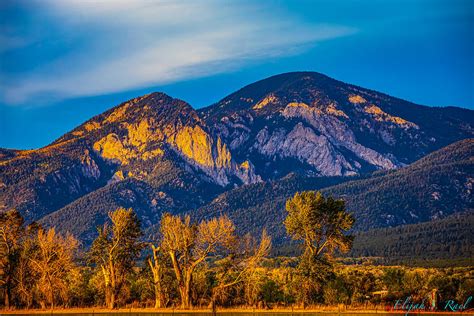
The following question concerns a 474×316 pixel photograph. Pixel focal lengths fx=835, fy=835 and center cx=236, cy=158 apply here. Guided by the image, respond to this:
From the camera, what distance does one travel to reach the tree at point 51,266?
9266cm

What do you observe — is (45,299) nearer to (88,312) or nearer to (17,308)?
(17,308)

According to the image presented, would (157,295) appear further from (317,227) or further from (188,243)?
(317,227)

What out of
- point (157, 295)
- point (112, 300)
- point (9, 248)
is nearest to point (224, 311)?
point (157, 295)

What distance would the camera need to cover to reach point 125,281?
9438 cm

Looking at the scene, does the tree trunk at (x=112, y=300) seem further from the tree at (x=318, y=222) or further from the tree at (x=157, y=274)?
the tree at (x=318, y=222)

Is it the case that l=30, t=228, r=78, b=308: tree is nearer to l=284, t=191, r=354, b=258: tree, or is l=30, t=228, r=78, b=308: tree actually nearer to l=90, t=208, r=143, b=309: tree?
l=90, t=208, r=143, b=309: tree

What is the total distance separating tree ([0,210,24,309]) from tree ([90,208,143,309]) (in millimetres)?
9083

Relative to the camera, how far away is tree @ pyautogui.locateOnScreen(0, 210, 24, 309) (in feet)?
307

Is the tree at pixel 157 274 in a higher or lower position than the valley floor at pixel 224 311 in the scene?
higher

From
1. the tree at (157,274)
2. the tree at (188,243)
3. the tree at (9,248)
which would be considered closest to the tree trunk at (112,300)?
the tree at (157,274)

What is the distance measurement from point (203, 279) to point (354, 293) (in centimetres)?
1736

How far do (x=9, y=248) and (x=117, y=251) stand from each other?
12.9m

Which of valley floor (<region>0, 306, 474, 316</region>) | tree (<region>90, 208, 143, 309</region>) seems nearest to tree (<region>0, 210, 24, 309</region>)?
valley floor (<region>0, 306, 474, 316</region>)

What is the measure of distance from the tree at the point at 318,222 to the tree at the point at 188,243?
7522 mm
